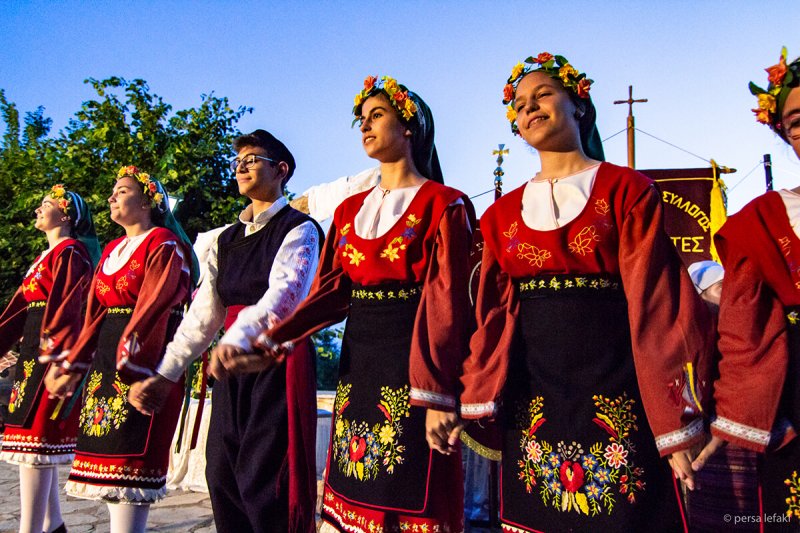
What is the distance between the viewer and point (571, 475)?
190cm

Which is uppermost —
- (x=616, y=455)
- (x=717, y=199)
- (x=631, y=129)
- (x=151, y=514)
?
(x=631, y=129)

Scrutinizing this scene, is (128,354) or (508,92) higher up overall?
(508,92)

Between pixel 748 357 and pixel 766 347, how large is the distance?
62 millimetres

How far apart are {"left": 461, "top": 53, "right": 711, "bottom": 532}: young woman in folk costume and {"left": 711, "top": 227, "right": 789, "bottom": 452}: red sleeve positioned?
10cm

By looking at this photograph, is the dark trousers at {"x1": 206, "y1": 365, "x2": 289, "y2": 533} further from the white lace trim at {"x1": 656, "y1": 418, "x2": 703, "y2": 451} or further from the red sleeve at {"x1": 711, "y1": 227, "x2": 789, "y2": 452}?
the red sleeve at {"x1": 711, "y1": 227, "x2": 789, "y2": 452}

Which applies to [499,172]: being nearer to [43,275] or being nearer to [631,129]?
[43,275]

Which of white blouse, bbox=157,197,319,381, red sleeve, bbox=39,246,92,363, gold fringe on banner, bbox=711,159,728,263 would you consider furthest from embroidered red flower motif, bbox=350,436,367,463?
gold fringe on banner, bbox=711,159,728,263

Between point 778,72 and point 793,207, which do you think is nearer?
point 793,207

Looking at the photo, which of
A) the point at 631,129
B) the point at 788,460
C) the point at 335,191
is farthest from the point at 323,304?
the point at 631,129

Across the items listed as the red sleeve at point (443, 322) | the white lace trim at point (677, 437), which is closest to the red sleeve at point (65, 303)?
the red sleeve at point (443, 322)

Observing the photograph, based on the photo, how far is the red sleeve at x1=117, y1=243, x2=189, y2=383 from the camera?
3.23 meters

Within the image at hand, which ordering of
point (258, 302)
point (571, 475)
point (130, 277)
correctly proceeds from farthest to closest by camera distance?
point (130, 277) → point (258, 302) → point (571, 475)

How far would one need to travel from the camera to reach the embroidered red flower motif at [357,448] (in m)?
2.33

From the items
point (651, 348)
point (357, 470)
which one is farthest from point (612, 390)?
point (357, 470)
